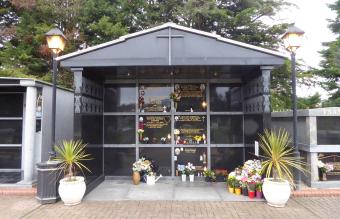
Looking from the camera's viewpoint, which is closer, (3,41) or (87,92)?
(87,92)

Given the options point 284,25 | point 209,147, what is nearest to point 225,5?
point 284,25

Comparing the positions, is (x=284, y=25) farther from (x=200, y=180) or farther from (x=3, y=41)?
(x=3, y=41)

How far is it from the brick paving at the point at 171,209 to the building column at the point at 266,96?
5.90ft

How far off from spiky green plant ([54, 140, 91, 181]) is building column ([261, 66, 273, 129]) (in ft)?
13.7

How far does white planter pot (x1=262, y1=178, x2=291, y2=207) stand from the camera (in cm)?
618

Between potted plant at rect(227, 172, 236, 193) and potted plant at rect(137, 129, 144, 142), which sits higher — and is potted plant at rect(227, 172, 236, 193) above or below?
below

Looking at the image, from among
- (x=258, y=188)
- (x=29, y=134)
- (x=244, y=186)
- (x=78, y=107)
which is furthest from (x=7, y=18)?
(x=258, y=188)

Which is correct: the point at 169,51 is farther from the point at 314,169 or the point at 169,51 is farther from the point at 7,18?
the point at 7,18

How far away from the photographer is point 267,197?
6352 millimetres

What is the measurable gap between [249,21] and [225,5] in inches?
84.9

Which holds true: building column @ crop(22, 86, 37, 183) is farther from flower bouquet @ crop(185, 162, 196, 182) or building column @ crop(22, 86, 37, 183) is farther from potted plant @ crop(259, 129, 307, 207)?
potted plant @ crop(259, 129, 307, 207)

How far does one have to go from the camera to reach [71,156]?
→ 21.4 feet

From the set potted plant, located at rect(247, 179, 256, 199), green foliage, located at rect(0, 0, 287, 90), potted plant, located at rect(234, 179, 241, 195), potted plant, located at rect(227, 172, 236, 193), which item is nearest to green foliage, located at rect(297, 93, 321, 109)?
green foliage, located at rect(0, 0, 287, 90)

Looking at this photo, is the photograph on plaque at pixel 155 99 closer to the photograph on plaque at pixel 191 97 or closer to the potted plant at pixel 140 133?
the photograph on plaque at pixel 191 97
